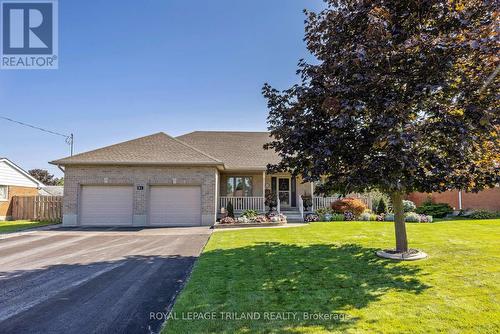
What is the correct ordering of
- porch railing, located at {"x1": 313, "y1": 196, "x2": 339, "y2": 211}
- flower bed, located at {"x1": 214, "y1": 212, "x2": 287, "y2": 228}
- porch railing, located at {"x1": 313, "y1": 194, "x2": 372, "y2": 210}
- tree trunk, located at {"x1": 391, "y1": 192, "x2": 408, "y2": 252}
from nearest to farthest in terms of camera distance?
tree trunk, located at {"x1": 391, "y1": 192, "x2": 408, "y2": 252}
flower bed, located at {"x1": 214, "y1": 212, "x2": 287, "y2": 228}
porch railing, located at {"x1": 313, "y1": 194, "x2": 372, "y2": 210}
porch railing, located at {"x1": 313, "y1": 196, "x2": 339, "y2": 211}

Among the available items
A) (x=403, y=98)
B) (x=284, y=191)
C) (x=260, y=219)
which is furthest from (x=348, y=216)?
(x=403, y=98)

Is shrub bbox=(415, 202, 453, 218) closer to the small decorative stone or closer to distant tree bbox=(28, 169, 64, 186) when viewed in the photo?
the small decorative stone

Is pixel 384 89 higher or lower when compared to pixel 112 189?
higher

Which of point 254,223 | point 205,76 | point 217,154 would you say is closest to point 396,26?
point 205,76

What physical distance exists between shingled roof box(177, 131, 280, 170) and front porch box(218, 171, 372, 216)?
2.94 ft

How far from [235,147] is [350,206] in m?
9.55

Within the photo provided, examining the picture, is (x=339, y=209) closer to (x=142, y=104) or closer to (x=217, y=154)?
(x=217, y=154)

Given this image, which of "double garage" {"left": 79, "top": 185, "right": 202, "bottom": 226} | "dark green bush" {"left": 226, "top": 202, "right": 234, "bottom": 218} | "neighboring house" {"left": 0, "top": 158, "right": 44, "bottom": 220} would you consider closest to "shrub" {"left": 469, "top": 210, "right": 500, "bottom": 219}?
"dark green bush" {"left": 226, "top": 202, "right": 234, "bottom": 218}

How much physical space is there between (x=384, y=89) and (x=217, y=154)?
1638 cm

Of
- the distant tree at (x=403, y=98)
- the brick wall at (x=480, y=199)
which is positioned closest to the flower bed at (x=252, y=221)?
the distant tree at (x=403, y=98)

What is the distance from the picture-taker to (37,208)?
19.9 metres

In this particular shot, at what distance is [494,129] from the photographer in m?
6.16

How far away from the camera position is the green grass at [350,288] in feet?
13.4

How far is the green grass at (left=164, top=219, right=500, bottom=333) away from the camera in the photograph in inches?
161
